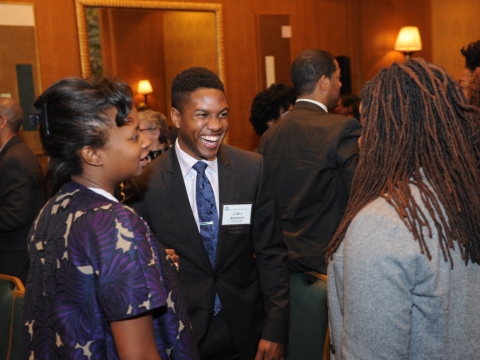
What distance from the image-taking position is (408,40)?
7215mm

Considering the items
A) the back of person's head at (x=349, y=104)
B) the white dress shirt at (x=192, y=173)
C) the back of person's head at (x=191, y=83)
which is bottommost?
the white dress shirt at (x=192, y=173)

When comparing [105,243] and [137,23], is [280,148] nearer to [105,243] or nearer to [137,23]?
[105,243]

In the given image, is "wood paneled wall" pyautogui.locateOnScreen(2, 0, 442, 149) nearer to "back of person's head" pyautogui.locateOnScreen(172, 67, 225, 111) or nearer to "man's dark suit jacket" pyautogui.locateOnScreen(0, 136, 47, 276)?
"man's dark suit jacket" pyautogui.locateOnScreen(0, 136, 47, 276)

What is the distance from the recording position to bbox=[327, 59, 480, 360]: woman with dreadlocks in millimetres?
1211

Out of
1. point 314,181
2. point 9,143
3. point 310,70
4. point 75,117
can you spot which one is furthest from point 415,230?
point 9,143

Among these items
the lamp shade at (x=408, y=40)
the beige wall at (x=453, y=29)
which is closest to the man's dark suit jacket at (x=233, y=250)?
the lamp shade at (x=408, y=40)

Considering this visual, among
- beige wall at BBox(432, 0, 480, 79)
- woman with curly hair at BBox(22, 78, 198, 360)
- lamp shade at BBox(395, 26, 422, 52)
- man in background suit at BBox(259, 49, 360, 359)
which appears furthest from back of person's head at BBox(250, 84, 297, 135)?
beige wall at BBox(432, 0, 480, 79)

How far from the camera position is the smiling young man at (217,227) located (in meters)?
2.09

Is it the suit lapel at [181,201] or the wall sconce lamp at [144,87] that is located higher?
the wall sconce lamp at [144,87]

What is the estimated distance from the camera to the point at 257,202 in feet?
7.24

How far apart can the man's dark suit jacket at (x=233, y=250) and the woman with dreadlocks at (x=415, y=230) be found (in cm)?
82

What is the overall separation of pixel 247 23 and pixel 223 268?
455cm

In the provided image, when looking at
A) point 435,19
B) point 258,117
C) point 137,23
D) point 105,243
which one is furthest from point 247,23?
point 105,243

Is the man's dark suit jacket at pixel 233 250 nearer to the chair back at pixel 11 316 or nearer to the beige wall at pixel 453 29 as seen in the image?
the chair back at pixel 11 316
